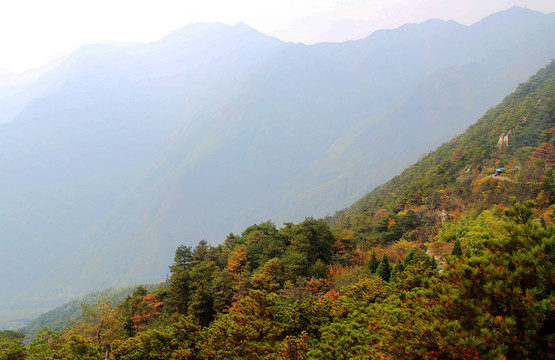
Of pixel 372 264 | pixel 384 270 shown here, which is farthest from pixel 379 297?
pixel 372 264

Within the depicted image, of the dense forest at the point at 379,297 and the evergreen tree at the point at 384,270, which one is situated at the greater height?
the dense forest at the point at 379,297

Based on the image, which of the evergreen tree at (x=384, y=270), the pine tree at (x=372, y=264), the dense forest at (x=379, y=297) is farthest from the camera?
the pine tree at (x=372, y=264)

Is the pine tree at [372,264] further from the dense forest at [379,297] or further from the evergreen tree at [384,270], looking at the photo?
the evergreen tree at [384,270]

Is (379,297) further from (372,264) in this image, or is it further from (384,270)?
(372,264)

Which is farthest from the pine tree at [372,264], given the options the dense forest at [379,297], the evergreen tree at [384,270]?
the evergreen tree at [384,270]

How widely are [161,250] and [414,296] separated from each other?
573ft

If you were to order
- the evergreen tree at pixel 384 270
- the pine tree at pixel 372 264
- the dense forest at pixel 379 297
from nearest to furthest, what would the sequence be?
the dense forest at pixel 379 297 < the evergreen tree at pixel 384 270 < the pine tree at pixel 372 264

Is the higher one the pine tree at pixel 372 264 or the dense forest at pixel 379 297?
the dense forest at pixel 379 297

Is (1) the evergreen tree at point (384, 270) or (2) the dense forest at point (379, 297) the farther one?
(1) the evergreen tree at point (384, 270)

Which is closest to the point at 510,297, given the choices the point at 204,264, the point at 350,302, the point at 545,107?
the point at 350,302

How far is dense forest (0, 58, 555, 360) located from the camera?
6559mm

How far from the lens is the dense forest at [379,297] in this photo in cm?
656

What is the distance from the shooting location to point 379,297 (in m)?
13.5

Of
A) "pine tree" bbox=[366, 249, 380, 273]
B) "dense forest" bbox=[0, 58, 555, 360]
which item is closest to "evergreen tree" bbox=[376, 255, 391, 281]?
"dense forest" bbox=[0, 58, 555, 360]
